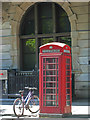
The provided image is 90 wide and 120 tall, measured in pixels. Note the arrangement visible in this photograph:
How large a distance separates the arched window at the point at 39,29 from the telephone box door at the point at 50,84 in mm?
6037

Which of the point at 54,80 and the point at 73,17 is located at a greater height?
the point at 73,17

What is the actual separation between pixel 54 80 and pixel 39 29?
7.46 meters

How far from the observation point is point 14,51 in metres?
16.1

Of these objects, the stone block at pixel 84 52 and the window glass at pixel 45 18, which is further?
the window glass at pixel 45 18

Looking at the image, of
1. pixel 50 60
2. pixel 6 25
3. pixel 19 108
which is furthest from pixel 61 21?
pixel 19 108

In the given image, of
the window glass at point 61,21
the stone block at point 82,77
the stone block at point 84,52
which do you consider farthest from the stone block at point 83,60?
the window glass at point 61,21

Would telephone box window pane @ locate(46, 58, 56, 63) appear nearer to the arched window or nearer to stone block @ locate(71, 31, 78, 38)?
stone block @ locate(71, 31, 78, 38)

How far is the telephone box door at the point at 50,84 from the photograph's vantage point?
9.18m

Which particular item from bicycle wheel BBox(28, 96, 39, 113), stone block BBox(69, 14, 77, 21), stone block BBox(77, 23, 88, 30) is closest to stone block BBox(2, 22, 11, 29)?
stone block BBox(69, 14, 77, 21)

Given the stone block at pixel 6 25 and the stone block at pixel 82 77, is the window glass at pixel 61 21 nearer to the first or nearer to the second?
the stone block at pixel 82 77

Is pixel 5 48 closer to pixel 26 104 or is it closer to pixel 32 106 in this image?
pixel 32 106

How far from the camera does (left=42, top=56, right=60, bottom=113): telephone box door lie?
918cm

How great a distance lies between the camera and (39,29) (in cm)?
1622

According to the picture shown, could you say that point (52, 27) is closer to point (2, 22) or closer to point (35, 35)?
point (35, 35)
